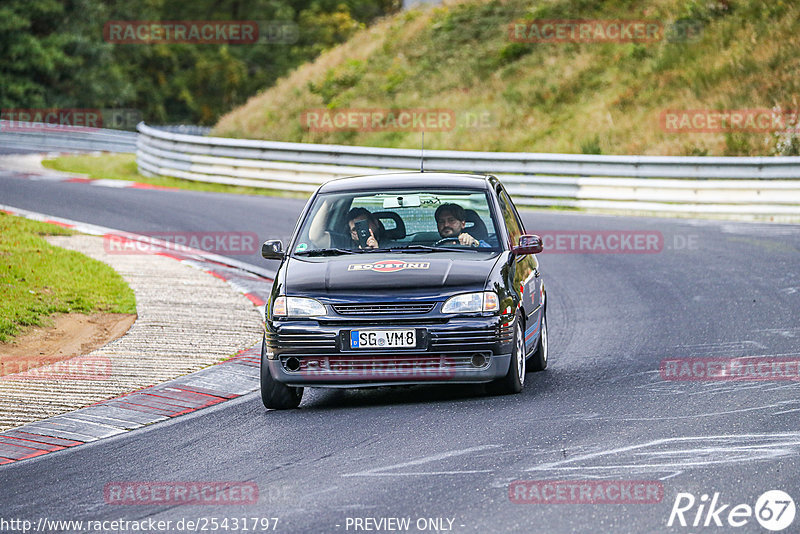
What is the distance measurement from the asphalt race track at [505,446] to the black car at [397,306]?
0.29 m

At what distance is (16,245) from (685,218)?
11323 millimetres

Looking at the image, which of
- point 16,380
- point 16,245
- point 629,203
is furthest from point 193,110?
point 16,380

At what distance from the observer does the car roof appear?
9.77 m

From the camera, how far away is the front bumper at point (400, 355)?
327 inches

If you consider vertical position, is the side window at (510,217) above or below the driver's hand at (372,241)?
above

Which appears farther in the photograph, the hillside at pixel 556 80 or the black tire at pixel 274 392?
the hillside at pixel 556 80

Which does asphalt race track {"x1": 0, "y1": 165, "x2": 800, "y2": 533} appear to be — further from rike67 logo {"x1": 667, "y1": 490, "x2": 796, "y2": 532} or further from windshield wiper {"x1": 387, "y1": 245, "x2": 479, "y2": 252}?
windshield wiper {"x1": 387, "y1": 245, "x2": 479, "y2": 252}

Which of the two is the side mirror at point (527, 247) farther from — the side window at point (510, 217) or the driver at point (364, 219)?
the driver at point (364, 219)

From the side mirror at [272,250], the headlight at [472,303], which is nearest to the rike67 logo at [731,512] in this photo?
the headlight at [472,303]

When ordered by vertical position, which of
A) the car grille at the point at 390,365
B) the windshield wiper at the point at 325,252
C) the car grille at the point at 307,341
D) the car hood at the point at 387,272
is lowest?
the car grille at the point at 390,365

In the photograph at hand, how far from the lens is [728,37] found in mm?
30016

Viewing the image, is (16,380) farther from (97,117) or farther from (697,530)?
(97,117)

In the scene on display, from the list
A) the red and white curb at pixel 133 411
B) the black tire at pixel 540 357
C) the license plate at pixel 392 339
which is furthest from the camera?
the black tire at pixel 540 357

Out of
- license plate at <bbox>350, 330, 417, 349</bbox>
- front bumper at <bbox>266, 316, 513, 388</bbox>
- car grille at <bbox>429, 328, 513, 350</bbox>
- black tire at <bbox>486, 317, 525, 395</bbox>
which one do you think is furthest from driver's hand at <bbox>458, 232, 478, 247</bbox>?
license plate at <bbox>350, 330, 417, 349</bbox>
